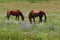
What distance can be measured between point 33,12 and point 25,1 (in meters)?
36.8

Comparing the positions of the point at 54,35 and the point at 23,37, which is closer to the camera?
the point at 23,37

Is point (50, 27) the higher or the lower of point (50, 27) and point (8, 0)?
the higher

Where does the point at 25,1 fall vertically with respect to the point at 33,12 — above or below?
below

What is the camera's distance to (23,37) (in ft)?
43.8

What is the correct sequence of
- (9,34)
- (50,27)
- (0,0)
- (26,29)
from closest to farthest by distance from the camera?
(9,34) < (26,29) < (50,27) < (0,0)

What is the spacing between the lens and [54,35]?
48.0 feet

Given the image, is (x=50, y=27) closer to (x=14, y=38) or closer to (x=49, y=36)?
(x=49, y=36)

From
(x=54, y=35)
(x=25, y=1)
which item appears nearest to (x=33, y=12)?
(x=54, y=35)

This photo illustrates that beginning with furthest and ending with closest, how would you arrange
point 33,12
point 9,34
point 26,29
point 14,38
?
point 33,12
point 26,29
point 9,34
point 14,38

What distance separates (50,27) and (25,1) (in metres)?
42.6

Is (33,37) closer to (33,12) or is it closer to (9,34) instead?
(9,34)

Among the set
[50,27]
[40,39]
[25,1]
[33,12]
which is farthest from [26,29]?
[25,1]

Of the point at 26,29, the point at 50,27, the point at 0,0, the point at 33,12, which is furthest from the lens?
the point at 0,0

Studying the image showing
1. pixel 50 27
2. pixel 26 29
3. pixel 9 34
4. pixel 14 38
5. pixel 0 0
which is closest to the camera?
pixel 14 38
